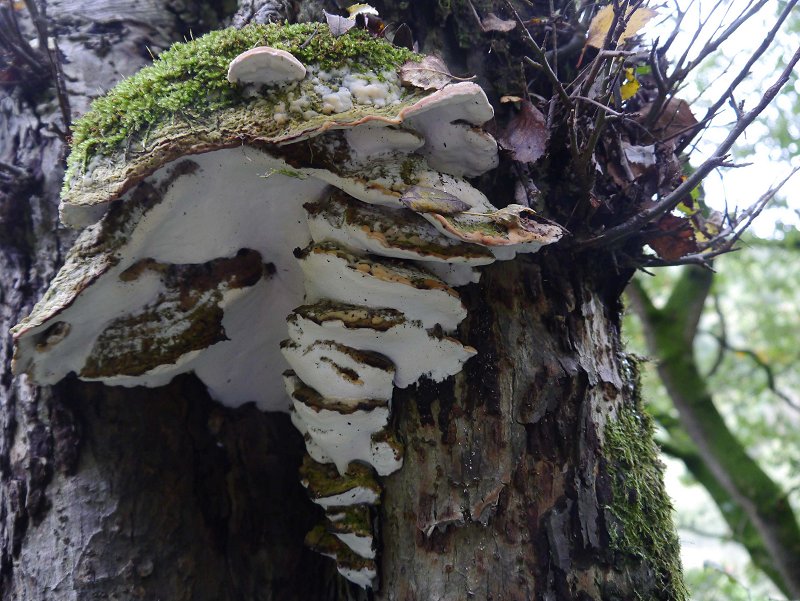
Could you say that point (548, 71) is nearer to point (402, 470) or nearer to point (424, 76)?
point (424, 76)

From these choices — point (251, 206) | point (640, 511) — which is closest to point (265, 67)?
point (251, 206)

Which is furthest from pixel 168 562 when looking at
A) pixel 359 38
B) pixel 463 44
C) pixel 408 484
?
Answer: pixel 463 44


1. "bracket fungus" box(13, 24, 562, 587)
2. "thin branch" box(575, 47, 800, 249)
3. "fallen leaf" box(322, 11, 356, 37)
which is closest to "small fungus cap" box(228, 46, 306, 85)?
"bracket fungus" box(13, 24, 562, 587)

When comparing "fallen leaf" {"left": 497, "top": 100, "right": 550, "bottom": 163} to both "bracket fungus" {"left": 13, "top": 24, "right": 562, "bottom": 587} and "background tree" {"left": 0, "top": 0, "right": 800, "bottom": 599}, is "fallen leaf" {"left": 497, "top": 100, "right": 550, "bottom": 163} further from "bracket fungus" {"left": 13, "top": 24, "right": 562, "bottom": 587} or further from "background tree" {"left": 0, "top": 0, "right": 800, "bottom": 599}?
"bracket fungus" {"left": 13, "top": 24, "right": 562, "bottom": 587}

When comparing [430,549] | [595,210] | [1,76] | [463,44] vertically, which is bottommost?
[430,549]

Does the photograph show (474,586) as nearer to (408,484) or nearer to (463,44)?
(408,484)

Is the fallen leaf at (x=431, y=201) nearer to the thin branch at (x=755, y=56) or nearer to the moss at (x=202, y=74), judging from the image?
the moss at (x=202, y=74)
